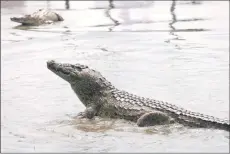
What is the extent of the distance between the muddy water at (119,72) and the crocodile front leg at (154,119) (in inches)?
3.6

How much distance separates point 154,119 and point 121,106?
608mm

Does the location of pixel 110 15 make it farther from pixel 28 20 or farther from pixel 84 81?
pixel 84 81

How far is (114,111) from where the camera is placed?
24.7 feet

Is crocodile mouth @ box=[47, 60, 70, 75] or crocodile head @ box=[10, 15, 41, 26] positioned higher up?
crocodile mouth @ box=[47, 60, 70, 75]

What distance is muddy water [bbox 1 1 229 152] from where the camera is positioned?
21.6ft

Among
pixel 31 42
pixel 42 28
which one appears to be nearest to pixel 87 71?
pixel 31 42

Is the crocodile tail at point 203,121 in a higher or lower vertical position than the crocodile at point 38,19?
higher

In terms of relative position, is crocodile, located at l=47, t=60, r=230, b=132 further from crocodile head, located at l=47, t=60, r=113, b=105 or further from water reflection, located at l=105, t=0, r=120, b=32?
water reflection, located at l=105, t=0, r=120, b=32

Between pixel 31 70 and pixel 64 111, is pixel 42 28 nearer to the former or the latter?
pixel 31 70

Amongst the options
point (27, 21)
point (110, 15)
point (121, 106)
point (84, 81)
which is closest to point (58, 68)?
point (84, 81)

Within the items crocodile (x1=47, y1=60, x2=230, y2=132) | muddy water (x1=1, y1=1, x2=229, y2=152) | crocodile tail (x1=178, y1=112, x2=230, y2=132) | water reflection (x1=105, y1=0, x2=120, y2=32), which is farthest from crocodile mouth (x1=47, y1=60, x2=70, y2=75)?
water reflection (x1=105, y1=0, x2=120, y2=32)

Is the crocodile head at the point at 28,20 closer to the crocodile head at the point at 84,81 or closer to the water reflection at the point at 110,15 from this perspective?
the water reflection at the point at 110,15

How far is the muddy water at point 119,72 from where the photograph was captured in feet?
21.6

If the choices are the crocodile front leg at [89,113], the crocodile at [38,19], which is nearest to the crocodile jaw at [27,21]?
the crocodile at [38,19]
